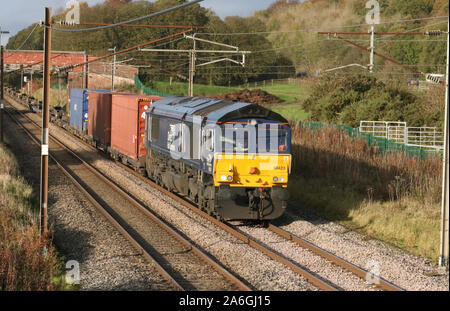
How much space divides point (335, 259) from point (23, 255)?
6.37 metres

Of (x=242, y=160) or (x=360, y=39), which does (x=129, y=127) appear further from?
(x=360, y=39)

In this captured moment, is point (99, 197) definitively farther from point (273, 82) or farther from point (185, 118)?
point (273, 82)

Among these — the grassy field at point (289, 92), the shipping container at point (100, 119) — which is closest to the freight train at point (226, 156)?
the shipping container at point (100, 119)

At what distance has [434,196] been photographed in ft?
58.3

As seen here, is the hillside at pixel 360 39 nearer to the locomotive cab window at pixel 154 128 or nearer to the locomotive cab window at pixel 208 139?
the locomotive cab window at pixel 154 128

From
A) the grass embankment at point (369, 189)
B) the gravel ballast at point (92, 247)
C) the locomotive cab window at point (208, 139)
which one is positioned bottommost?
the gravel ballast at point (92, 247)

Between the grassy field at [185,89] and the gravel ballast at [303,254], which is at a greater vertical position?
the grassy field at [185,89]

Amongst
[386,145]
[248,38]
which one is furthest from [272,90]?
[386,145]

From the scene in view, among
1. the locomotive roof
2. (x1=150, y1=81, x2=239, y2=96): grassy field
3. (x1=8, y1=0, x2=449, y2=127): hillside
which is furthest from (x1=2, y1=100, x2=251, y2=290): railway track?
(x1=150, y1=81, x2=239, y2=96): grassy field

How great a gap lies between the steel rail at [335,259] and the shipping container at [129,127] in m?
9.39

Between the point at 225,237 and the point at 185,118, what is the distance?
14.4 feet

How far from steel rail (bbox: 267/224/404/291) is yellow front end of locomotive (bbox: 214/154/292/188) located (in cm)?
130

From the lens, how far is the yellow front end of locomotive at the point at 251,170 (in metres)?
14.6
